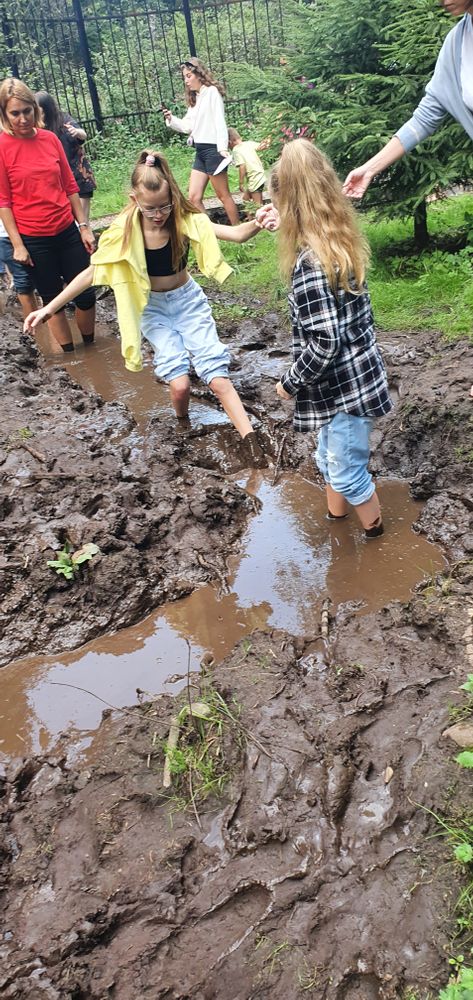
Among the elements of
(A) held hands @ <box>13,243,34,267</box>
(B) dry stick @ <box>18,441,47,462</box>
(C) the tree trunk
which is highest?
(A) held hands @ <box>13,243,34,267</box>

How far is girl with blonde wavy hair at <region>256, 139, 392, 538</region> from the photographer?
125 inches

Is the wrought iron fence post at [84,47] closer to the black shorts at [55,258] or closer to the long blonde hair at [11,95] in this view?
the black shorts at [55,258]

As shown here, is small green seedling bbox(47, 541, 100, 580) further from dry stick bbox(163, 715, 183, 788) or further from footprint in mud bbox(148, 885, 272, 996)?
footprint in mud bbox(148, 885, 272, 996)

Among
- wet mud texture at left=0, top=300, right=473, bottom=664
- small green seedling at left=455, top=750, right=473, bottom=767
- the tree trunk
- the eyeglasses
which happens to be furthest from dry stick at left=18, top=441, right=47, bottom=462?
the tree trunk

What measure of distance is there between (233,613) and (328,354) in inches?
53.5

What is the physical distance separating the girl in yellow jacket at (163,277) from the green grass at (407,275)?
36cm

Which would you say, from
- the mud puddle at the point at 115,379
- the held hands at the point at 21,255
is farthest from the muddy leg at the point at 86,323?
the held hands at the point at 21,255

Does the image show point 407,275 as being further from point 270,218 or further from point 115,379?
point 270,218

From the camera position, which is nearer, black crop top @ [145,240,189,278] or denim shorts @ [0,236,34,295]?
black crop top @ [145,240,189,278]

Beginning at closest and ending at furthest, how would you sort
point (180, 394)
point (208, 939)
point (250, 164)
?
point (208, 939)
point (180, 394)
point (250, 164)

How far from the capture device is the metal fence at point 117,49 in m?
15.0

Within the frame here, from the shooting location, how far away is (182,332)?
4988 mm

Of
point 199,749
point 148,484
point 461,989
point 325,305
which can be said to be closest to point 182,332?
point 148,484

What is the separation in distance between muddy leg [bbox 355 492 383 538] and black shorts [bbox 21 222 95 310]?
3.81 meters
